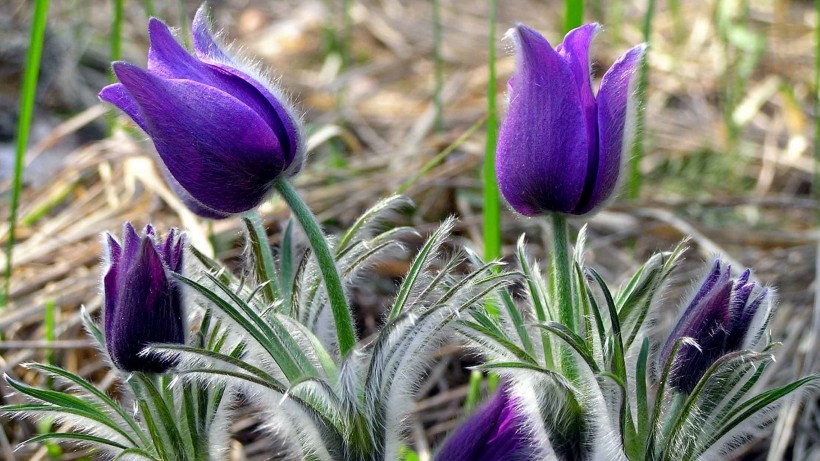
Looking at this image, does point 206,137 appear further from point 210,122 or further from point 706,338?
point 706,338

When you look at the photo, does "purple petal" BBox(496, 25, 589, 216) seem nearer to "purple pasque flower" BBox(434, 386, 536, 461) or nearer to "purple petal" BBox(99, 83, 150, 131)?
"purple pasque flower" BBox(434, 386, 536, 461)

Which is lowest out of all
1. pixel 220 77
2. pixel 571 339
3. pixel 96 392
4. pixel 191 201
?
pixel 571 339

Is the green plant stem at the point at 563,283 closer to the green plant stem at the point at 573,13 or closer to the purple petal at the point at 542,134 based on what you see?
the purple petal at the point at 542,134

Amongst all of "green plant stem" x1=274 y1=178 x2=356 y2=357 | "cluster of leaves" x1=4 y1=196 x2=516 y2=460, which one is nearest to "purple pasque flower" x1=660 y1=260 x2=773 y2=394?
"cluster of leaves" x1=4 y1=196 x2=516 y2=460

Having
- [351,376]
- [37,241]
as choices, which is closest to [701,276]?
[351,376]

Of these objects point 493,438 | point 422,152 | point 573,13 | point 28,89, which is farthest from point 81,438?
point 422,152

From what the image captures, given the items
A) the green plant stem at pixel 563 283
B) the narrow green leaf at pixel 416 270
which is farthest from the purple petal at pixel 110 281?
the green plant stem at pixel 563 283

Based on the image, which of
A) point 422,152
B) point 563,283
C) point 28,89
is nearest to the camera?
point 563,283
